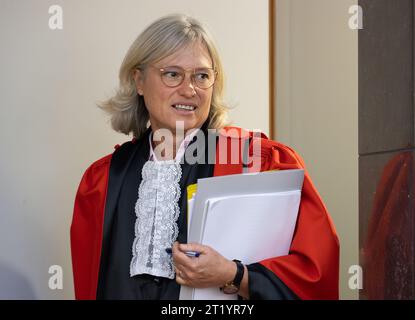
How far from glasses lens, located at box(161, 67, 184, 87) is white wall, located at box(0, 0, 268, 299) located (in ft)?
3.50

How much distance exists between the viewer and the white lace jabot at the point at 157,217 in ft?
5.98

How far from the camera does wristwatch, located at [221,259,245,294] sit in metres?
1.57

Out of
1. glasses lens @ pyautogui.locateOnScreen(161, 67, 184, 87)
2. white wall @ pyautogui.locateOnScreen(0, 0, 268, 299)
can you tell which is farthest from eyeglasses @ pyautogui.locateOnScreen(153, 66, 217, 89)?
white wall @ pyautogui.locateOnScreen(0, 0, 268, 299)

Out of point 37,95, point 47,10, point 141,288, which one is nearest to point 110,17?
point 47,10

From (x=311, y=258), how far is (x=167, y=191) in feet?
1.78

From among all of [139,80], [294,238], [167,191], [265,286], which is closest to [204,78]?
[139,80]

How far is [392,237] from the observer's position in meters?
1.63

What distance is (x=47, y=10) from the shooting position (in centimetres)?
287

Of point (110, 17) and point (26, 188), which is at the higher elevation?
point (110, 17)

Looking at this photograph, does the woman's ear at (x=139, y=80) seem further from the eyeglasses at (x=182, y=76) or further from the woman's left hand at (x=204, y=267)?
the woman's left hand at (x=204, y=267)

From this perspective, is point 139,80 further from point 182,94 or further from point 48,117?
point 48,117

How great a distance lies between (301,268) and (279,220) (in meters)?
0.15

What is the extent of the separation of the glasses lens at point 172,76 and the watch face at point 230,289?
0.69 meters
